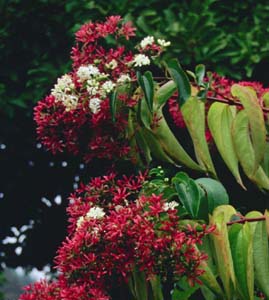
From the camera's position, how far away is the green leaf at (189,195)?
5.92 feet

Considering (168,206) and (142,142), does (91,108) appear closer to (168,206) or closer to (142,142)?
(142,142)

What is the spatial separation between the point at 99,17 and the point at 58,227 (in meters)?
1.36

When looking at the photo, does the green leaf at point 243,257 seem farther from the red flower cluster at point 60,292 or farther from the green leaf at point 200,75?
the green leaf at point 200,75

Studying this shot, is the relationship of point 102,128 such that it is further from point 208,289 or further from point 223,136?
point 208,289

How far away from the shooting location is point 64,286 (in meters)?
1.91

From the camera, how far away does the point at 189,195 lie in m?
1.82

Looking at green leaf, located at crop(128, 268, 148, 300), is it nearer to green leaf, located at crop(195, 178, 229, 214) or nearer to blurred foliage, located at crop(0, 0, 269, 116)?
green leaf, located at crop(195, 178, 229, 214)

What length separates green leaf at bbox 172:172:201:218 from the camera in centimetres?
180

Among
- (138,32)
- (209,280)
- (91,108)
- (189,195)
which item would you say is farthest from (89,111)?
(138,32)

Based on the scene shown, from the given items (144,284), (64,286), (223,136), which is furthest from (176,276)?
(223,136)

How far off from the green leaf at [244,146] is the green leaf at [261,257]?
0.65ft

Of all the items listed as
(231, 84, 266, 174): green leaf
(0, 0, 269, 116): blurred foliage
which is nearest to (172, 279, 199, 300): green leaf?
(231, 84, 266, 174): green leaf

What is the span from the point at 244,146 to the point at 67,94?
504 mm

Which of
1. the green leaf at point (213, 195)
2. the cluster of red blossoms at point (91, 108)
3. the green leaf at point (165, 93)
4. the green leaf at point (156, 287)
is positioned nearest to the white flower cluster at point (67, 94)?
the cluster of red blossoms at point (91, 108)
